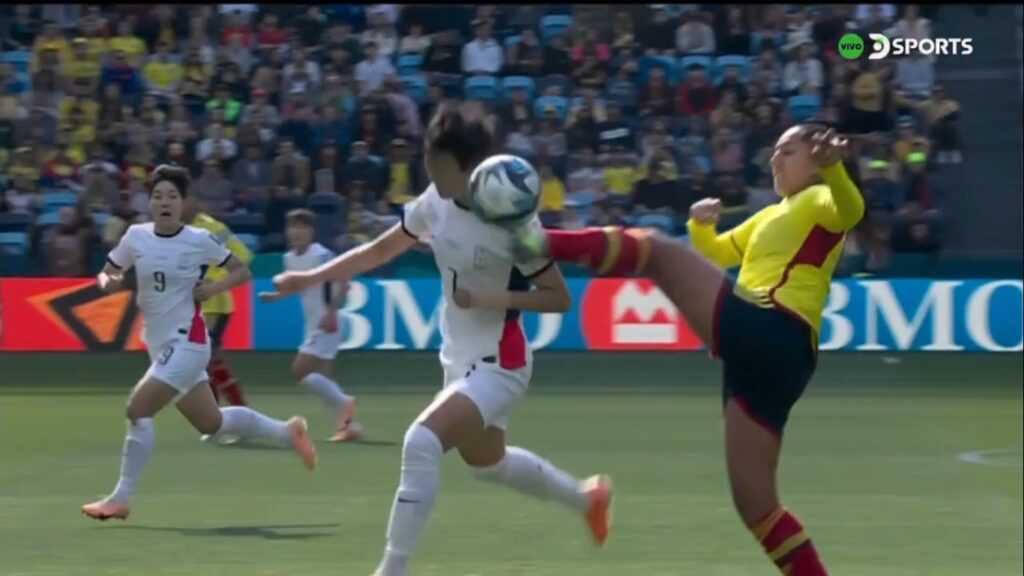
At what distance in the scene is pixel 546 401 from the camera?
17203 mm

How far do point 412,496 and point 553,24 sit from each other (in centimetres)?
2079

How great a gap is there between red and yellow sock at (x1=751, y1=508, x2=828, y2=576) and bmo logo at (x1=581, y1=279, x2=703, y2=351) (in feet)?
44.8

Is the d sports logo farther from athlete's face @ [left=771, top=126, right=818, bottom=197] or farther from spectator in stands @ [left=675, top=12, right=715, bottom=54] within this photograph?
athlete's face @ [left=771, top=126, right=818, bottom=197]

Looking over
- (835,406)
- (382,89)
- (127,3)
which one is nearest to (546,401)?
(835,406)

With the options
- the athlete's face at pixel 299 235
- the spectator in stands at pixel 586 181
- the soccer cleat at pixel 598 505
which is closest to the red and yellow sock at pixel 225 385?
the athlete's face at pixel 299 235

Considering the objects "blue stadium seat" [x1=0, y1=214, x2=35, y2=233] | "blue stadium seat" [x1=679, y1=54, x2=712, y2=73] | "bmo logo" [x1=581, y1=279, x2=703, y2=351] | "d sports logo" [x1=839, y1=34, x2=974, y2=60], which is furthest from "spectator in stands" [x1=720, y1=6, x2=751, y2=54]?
"blue stadium seat" [x1=0, y1=214, x2=35, y2=233]

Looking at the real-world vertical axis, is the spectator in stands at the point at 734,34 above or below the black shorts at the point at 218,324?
above

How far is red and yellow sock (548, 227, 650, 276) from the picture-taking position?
6.21m

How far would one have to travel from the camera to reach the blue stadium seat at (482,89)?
1020 inches

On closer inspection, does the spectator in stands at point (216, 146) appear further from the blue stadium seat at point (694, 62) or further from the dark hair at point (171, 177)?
the dark hair at point (171, 177)

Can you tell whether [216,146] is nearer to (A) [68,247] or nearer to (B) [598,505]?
(A) [68,247]

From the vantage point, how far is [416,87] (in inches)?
1024

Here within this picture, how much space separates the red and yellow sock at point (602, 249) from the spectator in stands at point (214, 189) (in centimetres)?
1708

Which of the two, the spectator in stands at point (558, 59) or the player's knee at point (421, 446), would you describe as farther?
the spectator in stands at point (558, 59)
